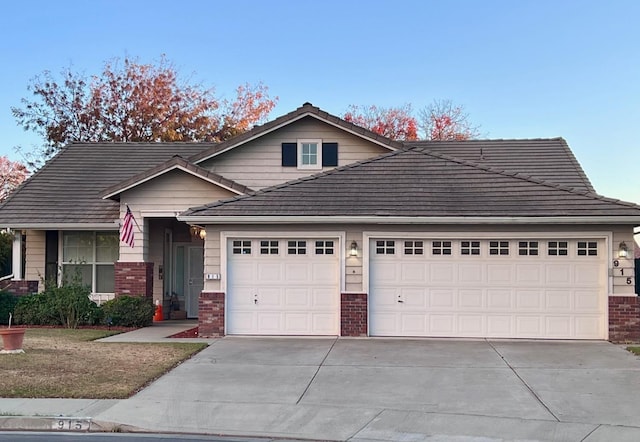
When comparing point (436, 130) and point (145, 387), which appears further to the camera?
point (436, 130)

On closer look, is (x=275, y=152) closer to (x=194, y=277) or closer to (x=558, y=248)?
(x=194, y=277)

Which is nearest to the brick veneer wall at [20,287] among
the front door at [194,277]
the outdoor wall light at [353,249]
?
the front door at [194,277]

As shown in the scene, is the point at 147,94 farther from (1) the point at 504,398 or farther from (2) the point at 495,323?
(1) the point at 504,398

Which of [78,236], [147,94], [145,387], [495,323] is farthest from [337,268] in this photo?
[147,94]

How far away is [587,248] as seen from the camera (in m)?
15.0

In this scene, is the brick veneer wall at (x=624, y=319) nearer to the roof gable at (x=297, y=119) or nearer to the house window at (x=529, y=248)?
the house window at (x=529, y=248)

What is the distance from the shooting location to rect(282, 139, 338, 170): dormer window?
65.1 ft

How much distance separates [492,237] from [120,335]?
8575 millimetres

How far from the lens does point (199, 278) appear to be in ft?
69.4

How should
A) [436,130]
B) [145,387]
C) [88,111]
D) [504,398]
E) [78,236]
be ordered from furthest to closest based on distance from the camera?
[436,130], [88,111], [78,236], [145,387], [504,398]

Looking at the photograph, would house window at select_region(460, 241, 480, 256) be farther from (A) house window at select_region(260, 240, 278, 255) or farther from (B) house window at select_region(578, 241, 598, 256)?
(A) house window at select_region(260, 240, 278, 255)

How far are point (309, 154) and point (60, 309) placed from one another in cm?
781

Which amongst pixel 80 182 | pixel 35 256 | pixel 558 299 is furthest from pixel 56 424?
pixel 80 182

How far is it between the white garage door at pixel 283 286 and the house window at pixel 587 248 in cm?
522
